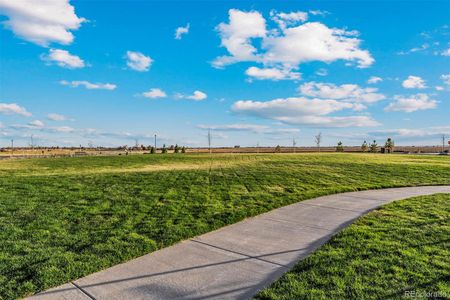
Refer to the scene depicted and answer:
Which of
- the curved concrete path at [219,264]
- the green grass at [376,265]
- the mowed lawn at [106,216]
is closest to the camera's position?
the green grass at [376,265]

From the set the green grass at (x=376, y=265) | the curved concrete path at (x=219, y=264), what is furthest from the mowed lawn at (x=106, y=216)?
the green grass at (x=376, y=265)

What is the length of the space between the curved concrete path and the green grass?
1.05 feet

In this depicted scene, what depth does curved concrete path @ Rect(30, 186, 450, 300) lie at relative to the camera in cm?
391

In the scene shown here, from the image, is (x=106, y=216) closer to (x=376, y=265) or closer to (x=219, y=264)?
(x=219, y=264)

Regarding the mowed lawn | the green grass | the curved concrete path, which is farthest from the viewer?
the mowed lawn

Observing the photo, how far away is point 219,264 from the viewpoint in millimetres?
4703

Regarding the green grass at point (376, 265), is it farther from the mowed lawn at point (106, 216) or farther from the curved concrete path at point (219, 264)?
the mowed lawn at point (106, 216)

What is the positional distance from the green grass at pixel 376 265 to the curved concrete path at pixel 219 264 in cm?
32

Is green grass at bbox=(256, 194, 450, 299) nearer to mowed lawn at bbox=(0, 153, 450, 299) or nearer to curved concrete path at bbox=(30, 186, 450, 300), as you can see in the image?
curved concrete path at bbox=(30, 186, 450, 300)

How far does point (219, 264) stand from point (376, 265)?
7.86 ft

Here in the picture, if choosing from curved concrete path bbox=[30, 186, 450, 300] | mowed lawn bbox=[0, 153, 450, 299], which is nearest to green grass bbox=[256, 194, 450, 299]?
curved concrete path bbox=[30, 186, 450, 300]

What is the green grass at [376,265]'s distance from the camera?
373 centimetres

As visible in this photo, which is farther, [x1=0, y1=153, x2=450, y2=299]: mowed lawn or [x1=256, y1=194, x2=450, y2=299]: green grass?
[x1=0, y1=153, x2=450, y2=299]: mowed lawn

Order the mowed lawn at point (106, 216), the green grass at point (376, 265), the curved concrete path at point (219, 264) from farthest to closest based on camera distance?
1. the mowed lawn at point (106, 216)
2. the curved concrete path at point (219, 264)
3. the green grass at point (376, 265)
